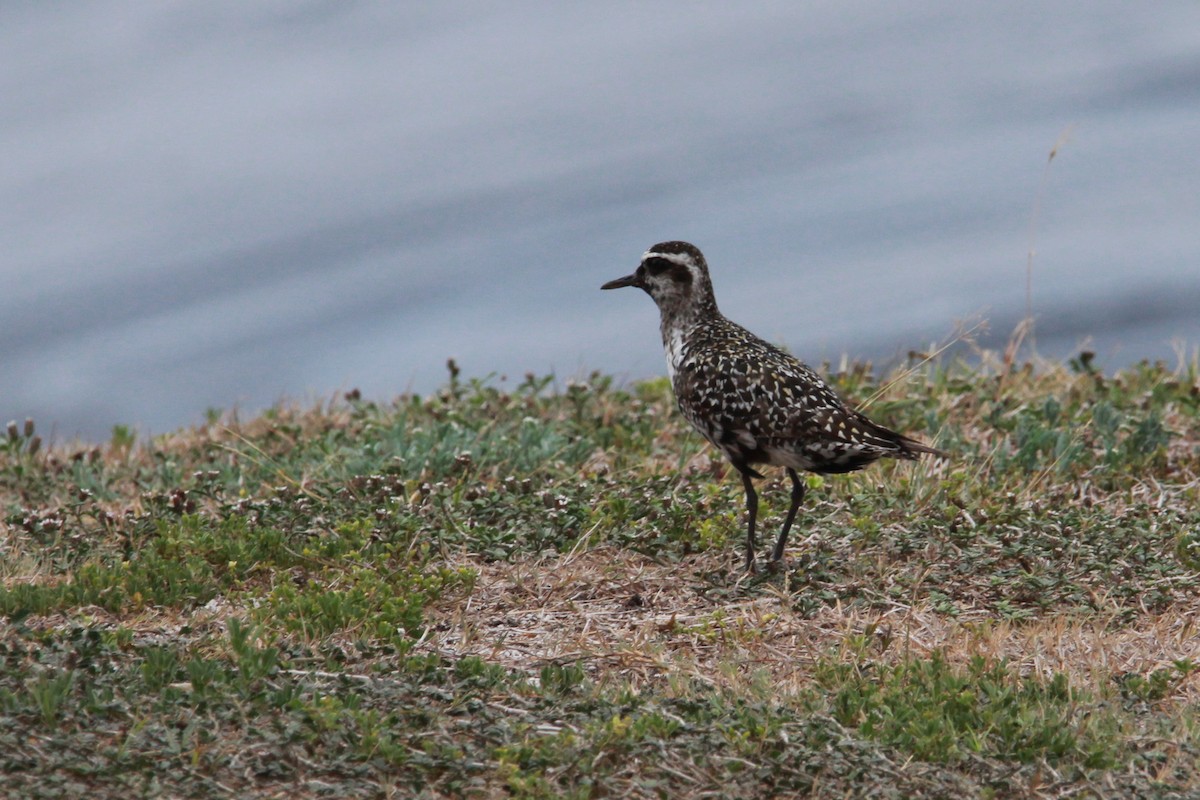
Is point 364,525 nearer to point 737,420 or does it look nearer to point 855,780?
point 737,420

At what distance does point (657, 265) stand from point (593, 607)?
274cm

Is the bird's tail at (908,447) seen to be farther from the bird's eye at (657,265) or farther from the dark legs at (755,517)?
the bird's eye at (657,265)

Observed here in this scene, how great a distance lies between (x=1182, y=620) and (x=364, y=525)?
476cm

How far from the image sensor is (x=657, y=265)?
948 centimetres

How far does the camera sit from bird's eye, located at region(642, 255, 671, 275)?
9.43 m

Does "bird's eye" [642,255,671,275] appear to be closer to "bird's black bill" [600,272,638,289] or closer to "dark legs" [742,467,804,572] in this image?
"bird's black bill" [600,272,638,289]

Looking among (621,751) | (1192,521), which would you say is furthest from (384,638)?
(1192,521)

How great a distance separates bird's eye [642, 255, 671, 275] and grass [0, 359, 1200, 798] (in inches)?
57.5

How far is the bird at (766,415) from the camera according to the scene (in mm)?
8000

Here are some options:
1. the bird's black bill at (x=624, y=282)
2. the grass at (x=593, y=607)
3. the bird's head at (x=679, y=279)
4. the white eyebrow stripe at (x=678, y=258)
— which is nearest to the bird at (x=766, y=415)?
the bird's head at (x=679, y=279)

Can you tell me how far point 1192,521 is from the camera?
30.2 ft

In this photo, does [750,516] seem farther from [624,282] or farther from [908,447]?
[624,282]

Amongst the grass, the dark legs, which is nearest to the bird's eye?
the grass

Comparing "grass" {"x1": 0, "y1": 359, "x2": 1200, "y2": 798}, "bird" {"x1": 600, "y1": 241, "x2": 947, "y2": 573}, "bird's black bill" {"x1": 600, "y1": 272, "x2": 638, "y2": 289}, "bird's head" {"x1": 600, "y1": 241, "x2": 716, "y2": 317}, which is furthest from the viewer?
"bird's black bill" {"x1": 600, "y1": 272, "x2": 638, "y2": 289}
